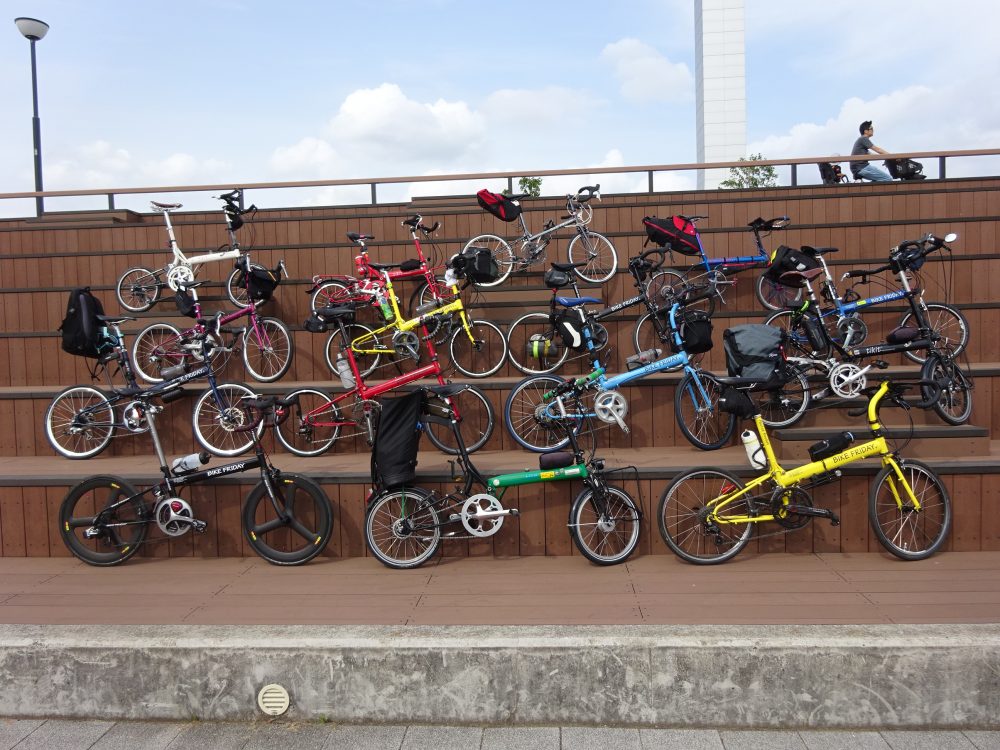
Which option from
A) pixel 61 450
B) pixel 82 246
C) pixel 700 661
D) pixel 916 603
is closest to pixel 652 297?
pixel 916 603

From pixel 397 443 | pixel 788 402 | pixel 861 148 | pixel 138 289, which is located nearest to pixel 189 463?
pixel 397 443

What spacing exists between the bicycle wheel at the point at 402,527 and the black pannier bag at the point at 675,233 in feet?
12.2

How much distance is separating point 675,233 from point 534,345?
6.18ft

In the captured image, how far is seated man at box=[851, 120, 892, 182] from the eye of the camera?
10.3 m

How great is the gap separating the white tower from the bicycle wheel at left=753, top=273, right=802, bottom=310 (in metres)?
25.1

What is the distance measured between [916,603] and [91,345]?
19.5ft

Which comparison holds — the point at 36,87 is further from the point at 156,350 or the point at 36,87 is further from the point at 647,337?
the point at 647,337

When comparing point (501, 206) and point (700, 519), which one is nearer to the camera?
point (700, 519)

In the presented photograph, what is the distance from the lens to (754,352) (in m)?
5.08

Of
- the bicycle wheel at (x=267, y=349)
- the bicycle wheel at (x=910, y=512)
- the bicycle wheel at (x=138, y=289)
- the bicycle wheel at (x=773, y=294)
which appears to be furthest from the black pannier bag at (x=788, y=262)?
the bicycle wheel at (x=138, y=289)

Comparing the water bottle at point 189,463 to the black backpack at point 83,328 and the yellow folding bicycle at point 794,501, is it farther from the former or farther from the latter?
the yellow folding bicycle at point 794,501

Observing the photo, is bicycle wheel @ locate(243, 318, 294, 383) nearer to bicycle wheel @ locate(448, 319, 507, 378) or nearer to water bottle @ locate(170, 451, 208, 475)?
bicycle wheel @ locate(448, 319, 507, 378)

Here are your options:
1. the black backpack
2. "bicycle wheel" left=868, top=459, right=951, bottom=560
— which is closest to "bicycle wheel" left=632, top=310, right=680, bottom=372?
"bicycle wheel" left=868, top=459, right=951, bottom=560

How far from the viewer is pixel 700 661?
3109mm
